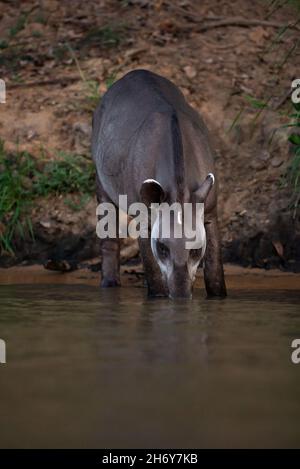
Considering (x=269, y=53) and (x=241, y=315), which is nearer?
(x=241, y=315)

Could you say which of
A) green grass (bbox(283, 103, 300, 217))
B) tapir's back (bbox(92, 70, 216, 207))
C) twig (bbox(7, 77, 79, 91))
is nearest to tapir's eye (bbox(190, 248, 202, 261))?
tapir's back (bbox(92, 70, 216, 207))

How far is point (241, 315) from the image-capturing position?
636 cm

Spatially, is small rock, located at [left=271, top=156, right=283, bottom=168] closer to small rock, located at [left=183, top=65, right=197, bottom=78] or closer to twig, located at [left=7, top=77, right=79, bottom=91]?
small rock, located at [left=183, top=65, right=197, bottom=78]

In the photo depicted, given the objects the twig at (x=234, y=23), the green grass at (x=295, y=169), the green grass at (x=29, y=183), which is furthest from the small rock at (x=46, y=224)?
the twig at (x=234, y=23)

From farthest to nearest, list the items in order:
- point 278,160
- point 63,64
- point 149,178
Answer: point 63,64 < point 278,160 < point 149,178

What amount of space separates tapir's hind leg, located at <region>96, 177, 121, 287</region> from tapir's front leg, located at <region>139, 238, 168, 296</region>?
1.13m

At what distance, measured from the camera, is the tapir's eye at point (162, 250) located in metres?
6.92

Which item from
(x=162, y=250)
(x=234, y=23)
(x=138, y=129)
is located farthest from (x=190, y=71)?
(x=162, y=250)

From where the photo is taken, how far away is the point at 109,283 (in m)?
8.91

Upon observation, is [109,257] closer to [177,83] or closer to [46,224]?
[46,224]

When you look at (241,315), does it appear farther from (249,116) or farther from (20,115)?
(20,115)

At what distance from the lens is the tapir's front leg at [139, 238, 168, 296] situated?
7746 millimetres

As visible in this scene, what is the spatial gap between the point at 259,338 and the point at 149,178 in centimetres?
240

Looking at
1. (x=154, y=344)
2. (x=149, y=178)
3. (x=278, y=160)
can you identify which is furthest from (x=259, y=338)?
(x=278, y=160)
